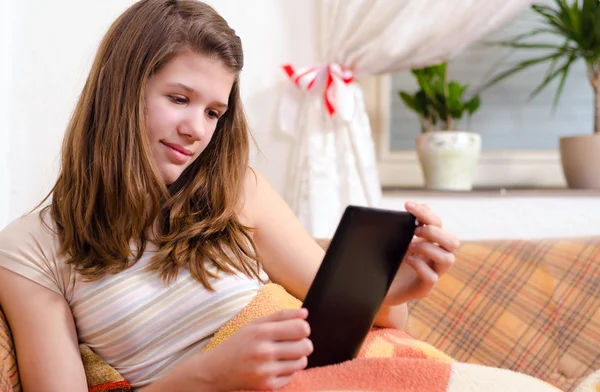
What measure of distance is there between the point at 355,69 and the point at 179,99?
85cm

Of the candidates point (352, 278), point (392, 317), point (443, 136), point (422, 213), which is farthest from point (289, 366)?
point (443, 136)

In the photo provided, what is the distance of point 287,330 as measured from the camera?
31.4 inches

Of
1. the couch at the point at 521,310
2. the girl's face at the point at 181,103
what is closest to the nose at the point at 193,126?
the girl's face at the point at 181,103

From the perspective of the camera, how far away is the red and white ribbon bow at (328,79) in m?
1.81

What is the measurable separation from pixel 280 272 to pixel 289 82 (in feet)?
2.56

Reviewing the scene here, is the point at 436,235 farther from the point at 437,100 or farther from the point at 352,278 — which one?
the point at 437,100

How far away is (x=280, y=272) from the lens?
1.27 metres

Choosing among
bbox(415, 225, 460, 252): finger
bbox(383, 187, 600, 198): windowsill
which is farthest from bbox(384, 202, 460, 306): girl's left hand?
bbox(383, 187, 600, 198): windowsill

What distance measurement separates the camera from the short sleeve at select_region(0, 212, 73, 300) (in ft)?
3.54

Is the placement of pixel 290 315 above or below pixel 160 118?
below

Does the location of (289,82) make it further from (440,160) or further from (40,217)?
(40,217)

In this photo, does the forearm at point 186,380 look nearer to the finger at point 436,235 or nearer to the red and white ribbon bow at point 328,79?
the finger at point 436,235

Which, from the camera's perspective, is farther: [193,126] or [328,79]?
[328,79]

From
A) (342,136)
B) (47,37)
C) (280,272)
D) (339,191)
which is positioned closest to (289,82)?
(342,136)
